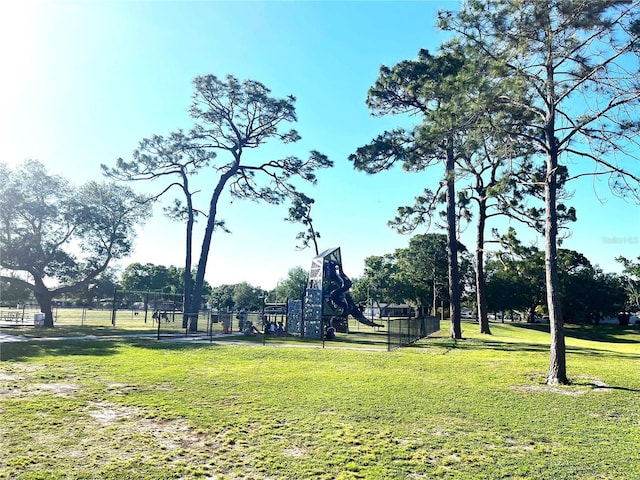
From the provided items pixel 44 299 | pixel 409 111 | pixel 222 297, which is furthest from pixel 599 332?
pixel 222 297

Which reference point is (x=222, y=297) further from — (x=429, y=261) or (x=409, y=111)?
(x=409, y=111)

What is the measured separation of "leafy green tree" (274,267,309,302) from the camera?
74.4 m

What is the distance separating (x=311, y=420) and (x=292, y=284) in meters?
69.8

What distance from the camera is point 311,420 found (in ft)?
23.6

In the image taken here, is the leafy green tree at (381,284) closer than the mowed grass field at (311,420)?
No

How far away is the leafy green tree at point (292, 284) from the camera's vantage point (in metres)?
74.4

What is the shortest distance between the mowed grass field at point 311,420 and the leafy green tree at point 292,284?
60.9 meters

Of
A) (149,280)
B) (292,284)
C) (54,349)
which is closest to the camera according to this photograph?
(54,349)

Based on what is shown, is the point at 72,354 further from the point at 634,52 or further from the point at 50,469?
the point at 634,52

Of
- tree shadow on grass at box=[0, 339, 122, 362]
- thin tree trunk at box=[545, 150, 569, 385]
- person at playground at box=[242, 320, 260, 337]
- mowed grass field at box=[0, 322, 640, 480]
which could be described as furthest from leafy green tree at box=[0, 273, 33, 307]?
thin tree trunk at box=[545, 150, 569, 385]

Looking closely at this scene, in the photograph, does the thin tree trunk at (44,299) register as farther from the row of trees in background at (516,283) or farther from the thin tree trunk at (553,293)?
the row of trees in background at (516,283)

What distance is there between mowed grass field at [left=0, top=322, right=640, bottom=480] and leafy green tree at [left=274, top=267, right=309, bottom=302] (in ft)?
200

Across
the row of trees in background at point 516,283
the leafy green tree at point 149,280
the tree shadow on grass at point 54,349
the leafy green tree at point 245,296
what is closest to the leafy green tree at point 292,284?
the leafy green tree at point 245,296

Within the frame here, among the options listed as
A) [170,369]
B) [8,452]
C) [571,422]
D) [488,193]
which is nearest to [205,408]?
[8,452]
